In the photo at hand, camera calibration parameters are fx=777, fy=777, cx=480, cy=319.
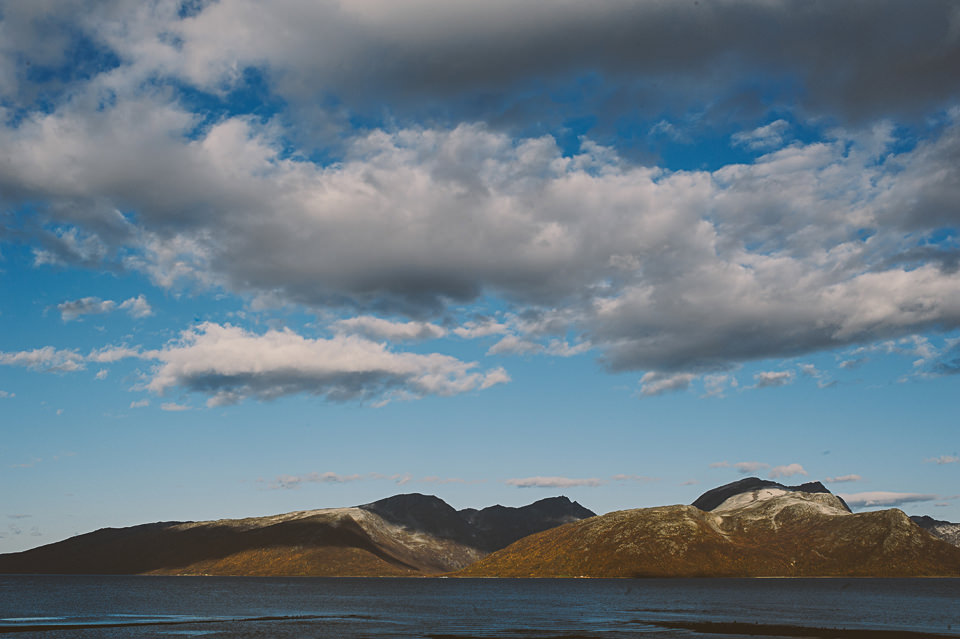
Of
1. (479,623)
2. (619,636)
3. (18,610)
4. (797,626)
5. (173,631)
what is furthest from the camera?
(18,610)

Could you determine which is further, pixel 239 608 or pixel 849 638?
pixel 239 608

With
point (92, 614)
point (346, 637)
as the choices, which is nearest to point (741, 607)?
point (346, 637)

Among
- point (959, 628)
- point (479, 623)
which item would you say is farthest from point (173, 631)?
point (959, 628)

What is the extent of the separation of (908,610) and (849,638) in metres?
83.0

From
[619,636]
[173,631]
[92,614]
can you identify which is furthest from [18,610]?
[619,636]

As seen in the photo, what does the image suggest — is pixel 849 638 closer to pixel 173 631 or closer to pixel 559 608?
pixel 559 608

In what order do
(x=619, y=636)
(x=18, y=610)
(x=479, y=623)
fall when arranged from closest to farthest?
(x=619, y=636)
(x=479, y=623)
(x=18, y=610)

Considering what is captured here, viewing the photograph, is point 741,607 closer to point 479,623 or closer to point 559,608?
point 559,608

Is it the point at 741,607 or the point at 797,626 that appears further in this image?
the point at 741,607

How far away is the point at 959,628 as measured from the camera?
128 m

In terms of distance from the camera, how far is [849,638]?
109625mm

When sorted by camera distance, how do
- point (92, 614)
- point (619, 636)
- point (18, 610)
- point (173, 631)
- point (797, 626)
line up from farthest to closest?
point (18, 610), point (92, 614), point (797, 626), point (173, 631), point (619, 636)

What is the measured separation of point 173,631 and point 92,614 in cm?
5586

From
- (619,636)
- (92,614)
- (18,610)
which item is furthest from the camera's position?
(18,610)
